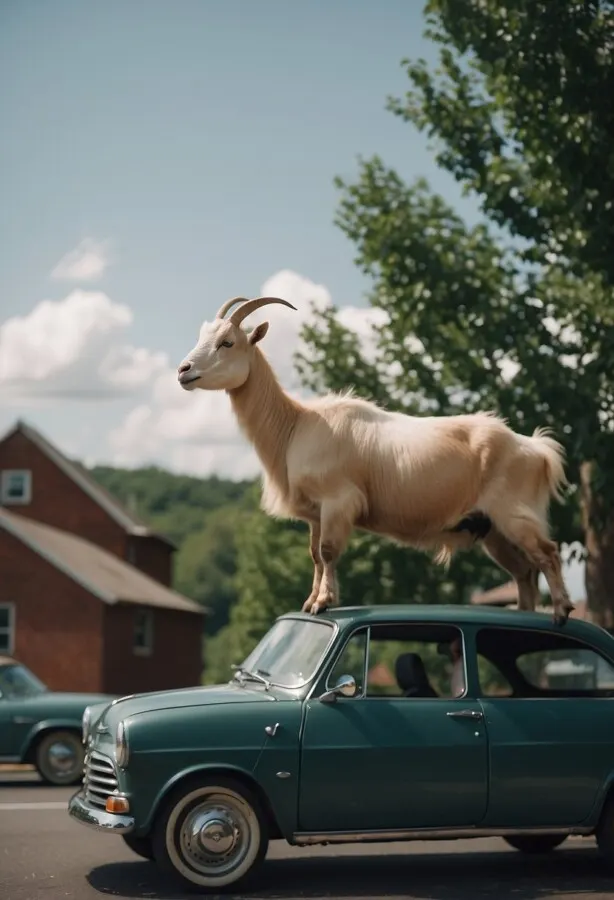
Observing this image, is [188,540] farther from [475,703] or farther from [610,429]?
[475,703]

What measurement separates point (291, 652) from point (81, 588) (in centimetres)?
3505


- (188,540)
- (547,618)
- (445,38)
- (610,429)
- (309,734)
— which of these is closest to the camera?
(309,734)

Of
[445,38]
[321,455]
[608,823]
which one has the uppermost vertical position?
[445,38]

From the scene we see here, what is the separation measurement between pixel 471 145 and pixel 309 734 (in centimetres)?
1824

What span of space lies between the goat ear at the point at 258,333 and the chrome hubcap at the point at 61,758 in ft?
29.7

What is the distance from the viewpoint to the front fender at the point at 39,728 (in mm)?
17828

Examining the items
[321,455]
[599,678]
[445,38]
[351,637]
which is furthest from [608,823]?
[445,38]

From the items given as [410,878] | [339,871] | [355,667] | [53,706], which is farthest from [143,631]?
[355,667]

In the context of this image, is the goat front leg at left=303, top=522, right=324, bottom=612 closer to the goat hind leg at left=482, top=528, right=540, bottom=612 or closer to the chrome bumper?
the goat hind leg at left=482, top=528, right=540, bottom=612

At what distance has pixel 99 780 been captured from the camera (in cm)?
884

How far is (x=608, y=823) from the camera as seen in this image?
9.12m

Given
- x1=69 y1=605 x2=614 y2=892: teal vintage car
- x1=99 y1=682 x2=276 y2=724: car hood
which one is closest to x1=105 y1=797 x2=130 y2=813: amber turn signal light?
x1=69 y1=605 x2=614 y2=892: teal vintage car

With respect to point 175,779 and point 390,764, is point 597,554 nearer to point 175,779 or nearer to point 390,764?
point 390,764

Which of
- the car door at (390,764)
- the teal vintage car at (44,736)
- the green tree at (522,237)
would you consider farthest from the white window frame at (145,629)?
the car door at (390,764)
